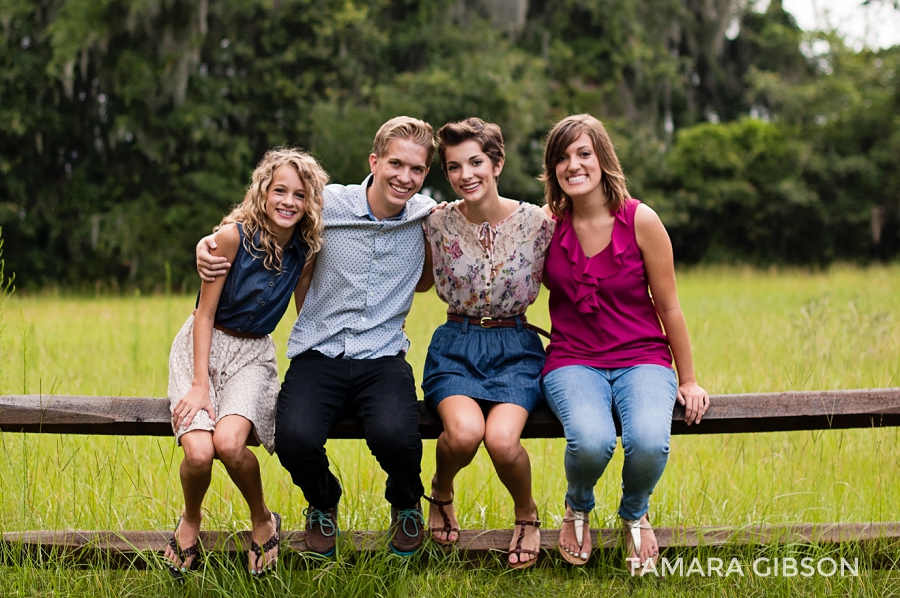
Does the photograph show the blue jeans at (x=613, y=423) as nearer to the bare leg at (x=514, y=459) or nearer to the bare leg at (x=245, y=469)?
the bare leg at (x=514, y=459)

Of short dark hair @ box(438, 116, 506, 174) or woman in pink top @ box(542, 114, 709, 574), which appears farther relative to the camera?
short dark hair @ box(438, 116, 506, 174)

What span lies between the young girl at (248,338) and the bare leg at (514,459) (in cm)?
86

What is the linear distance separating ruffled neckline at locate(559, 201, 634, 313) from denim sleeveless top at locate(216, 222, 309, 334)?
3.90 ft

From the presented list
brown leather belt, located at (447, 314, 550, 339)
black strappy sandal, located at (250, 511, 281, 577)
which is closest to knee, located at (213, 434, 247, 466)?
black strappy sandal, located at (250, 511, 281, 577)

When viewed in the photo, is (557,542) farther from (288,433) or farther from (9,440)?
(9,440)

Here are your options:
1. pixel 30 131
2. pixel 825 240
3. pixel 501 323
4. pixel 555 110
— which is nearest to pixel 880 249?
pixel 825 240

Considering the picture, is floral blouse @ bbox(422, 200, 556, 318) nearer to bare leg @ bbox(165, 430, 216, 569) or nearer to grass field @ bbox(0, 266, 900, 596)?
grass field @ bbox(0, 266, 900, 596)

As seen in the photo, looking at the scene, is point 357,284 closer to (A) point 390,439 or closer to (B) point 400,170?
(B) point 400,170

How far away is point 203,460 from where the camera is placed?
9.87 feet

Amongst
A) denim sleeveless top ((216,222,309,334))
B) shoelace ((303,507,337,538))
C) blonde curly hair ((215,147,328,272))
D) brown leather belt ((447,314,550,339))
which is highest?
blonde curly hair ((215,147,328,272))

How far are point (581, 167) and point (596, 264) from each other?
40 cm

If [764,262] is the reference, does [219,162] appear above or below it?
above

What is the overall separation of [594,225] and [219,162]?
1683cm

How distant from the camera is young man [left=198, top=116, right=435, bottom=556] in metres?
3.14
